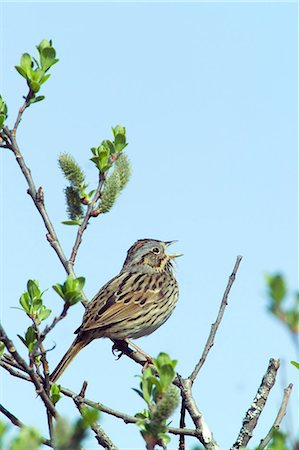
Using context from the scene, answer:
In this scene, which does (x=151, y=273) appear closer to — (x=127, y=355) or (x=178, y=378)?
(x=127, y=355)

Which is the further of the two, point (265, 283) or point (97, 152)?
point (97, 152)

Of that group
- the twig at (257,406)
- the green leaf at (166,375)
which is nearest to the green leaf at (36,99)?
the twig at (257,406)

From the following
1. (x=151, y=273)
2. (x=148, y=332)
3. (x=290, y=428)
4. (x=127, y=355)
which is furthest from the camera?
(x=151, y=273)

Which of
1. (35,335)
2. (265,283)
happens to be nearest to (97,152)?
(35,335)

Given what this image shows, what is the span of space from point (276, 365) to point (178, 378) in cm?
52

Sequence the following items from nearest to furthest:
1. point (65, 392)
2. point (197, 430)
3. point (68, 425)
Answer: point (68, 425) → point (197, 430) → point (65, 392)

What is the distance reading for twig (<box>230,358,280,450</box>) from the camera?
13.7ft

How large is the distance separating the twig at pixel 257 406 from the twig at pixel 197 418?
0.52 feet

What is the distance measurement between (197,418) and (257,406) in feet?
1.09

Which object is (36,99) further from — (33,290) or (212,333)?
(212,333)

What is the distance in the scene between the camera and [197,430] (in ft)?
13.0

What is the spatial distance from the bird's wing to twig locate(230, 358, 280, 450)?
286 cm

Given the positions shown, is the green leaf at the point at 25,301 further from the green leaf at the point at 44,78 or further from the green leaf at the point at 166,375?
the green leaf at the point at 166,375

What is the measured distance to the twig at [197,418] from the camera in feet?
12.7
